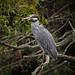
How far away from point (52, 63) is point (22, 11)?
138 centimetres

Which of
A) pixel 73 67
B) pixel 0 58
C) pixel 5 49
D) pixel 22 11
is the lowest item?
pixel 73 67

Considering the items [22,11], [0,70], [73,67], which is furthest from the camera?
[73,67]

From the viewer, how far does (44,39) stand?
6.08 ft

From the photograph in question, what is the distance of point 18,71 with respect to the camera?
221 centimetres

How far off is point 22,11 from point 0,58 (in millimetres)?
977

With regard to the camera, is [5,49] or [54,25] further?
[54,25]

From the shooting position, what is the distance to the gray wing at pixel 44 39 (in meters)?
1.75

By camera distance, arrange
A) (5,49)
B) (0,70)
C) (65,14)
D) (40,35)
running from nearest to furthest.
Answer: (5,49)
(0,70)
(40,35)
(65,14)

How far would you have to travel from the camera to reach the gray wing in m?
1.75

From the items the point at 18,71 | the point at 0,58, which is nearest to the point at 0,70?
the point at 0,58

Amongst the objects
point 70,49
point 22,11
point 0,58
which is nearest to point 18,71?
point 0,58

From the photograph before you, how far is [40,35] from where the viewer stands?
6.06ft

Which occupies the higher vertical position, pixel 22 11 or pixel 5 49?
pixel 22 11

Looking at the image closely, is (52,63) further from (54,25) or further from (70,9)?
(70,9)
